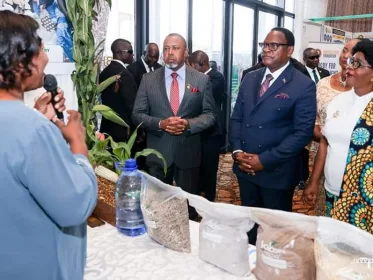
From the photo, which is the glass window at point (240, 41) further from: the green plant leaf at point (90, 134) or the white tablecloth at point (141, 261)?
the white tablecloth at point (141, 261)

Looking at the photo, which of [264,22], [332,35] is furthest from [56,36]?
[332,35]

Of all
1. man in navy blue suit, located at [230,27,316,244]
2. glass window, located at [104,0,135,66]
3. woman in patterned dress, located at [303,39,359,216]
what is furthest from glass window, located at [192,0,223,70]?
man in navy blue suit, located at [230,27,316,244]

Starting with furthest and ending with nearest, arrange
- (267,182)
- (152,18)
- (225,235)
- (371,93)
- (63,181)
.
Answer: (152,18) < (267,182) < (371,93) < (225,235) < (63,181)

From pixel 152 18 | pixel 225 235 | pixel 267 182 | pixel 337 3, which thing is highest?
pixel 337 3

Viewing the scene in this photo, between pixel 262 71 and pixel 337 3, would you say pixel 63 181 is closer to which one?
pixel 262 71

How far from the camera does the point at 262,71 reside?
7.24 feet

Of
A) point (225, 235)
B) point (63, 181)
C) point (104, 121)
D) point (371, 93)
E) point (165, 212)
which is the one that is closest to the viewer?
point (63, 181)

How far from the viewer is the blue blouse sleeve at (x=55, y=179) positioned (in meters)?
0.69

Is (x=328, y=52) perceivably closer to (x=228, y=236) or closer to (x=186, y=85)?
(x=186, y=85)

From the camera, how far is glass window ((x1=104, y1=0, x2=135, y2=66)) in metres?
4.29

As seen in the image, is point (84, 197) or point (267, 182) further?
point (267, 182)

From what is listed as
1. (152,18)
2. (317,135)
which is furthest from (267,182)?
(152,18)

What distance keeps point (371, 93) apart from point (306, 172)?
72cm

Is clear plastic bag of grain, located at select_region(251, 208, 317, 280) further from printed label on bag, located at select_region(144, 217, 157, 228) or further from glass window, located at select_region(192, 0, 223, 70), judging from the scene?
glass window, located at select_region(192, 0, 223, 70)
